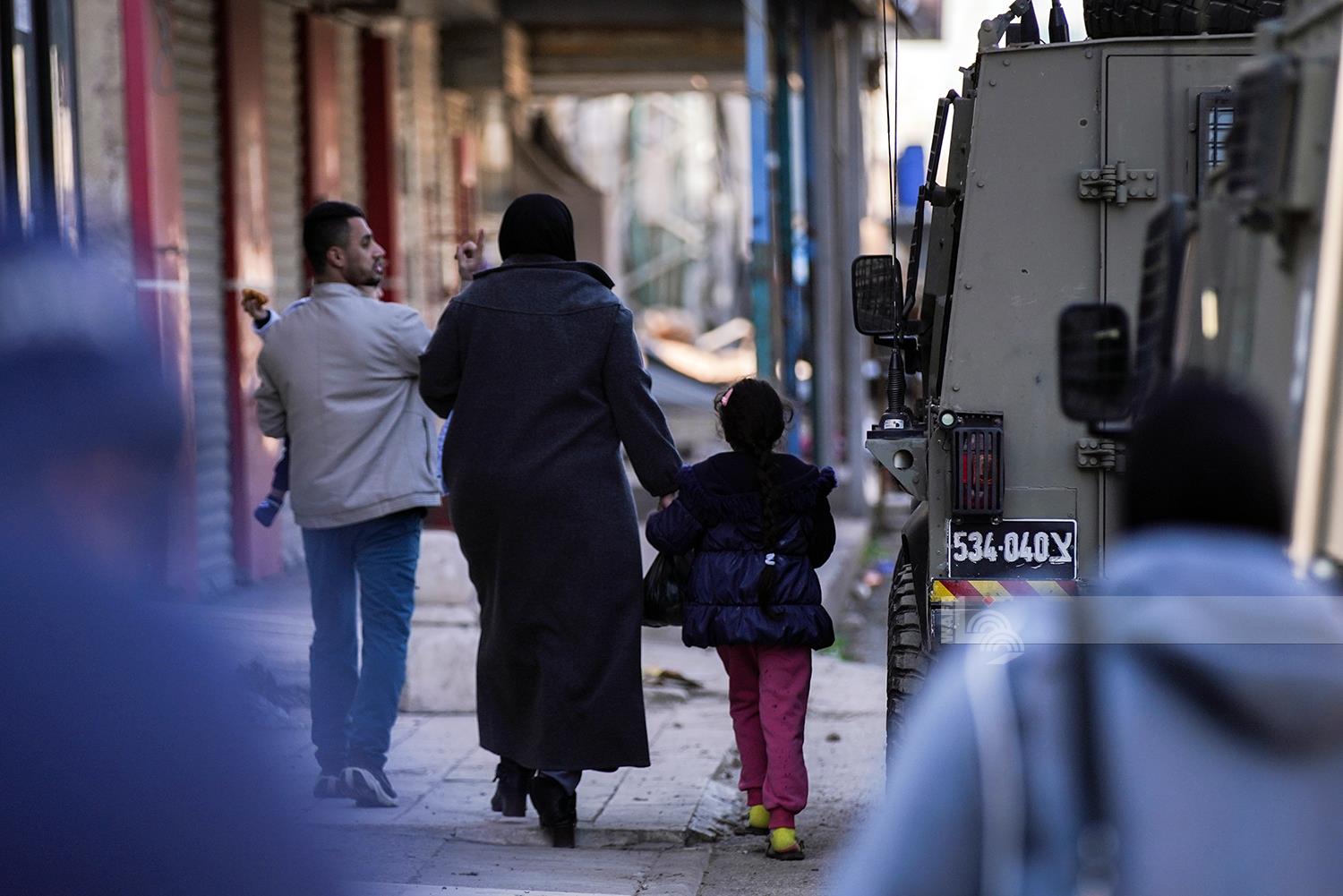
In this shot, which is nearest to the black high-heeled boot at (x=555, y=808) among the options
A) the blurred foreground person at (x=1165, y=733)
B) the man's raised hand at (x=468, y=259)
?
the man's raised hand at (x=468, y=259)

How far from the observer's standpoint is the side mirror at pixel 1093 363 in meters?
3.02

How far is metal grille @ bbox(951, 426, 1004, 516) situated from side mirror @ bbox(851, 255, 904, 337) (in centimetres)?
85

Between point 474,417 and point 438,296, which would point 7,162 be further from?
point 438,296

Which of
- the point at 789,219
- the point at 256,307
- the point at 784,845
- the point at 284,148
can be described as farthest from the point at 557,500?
the point at 789,219

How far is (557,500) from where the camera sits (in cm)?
558

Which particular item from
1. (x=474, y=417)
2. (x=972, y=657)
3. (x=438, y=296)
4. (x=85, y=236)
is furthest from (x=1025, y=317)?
(x=438, y=296)

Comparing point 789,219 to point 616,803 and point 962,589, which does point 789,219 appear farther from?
point 962,589

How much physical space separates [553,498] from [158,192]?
3.99 metres

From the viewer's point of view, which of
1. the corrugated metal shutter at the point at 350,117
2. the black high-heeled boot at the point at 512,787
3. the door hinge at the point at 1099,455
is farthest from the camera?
the corrugated metal shutter at the point at 350,117

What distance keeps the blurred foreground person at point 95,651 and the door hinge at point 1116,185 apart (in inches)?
121

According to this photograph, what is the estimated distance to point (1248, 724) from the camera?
6.13ft

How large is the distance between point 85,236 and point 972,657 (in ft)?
6.21

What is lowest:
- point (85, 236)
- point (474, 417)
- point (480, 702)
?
point (480, 702)

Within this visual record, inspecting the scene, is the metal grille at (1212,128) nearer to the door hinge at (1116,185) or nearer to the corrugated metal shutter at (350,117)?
the door hinge at (1116,185)
